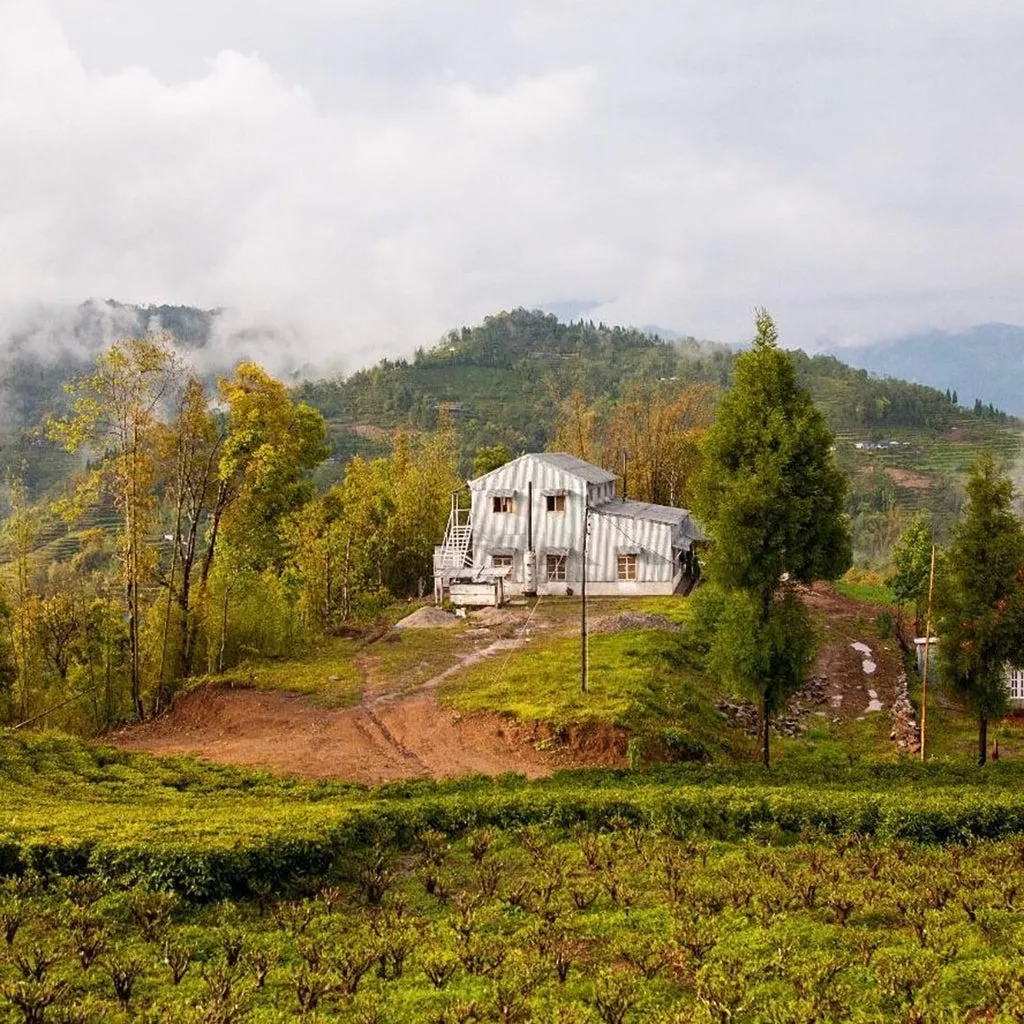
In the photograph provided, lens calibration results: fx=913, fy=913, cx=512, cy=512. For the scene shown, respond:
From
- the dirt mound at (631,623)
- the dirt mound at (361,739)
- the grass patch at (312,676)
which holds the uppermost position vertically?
the dirt mound at (631,623)

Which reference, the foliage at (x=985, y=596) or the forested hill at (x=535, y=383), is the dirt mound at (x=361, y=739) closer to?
the foliage at (x=985, y=596)

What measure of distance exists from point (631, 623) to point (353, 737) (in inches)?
518

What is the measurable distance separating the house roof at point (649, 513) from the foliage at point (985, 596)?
21.6 m

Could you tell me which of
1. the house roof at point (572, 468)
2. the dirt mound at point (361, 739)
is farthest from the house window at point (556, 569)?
the dirt mound at point (361, 739)

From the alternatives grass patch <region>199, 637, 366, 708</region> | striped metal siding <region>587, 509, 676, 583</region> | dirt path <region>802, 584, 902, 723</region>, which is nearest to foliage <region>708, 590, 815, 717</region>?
dirt path <region>802, 584, 902, 723</region>

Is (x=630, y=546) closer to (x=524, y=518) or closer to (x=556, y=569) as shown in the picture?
(x=556, y=569)

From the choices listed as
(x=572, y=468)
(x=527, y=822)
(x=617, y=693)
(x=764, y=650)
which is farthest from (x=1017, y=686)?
(x=572, y=468)

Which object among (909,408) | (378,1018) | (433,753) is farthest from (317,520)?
(909,408)

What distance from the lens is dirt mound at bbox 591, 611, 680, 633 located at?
1265 inches

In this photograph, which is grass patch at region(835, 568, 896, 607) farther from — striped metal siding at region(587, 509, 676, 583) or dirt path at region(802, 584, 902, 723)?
striped metal siding at region(587, 509, 676, 583)

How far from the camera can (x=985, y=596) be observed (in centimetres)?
1819

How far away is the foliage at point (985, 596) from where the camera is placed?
18.0m

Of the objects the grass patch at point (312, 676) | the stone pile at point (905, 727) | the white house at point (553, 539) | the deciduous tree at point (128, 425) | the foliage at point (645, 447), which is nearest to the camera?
the stone pile at point (905, 727)

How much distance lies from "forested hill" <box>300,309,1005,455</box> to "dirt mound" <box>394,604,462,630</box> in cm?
7888
